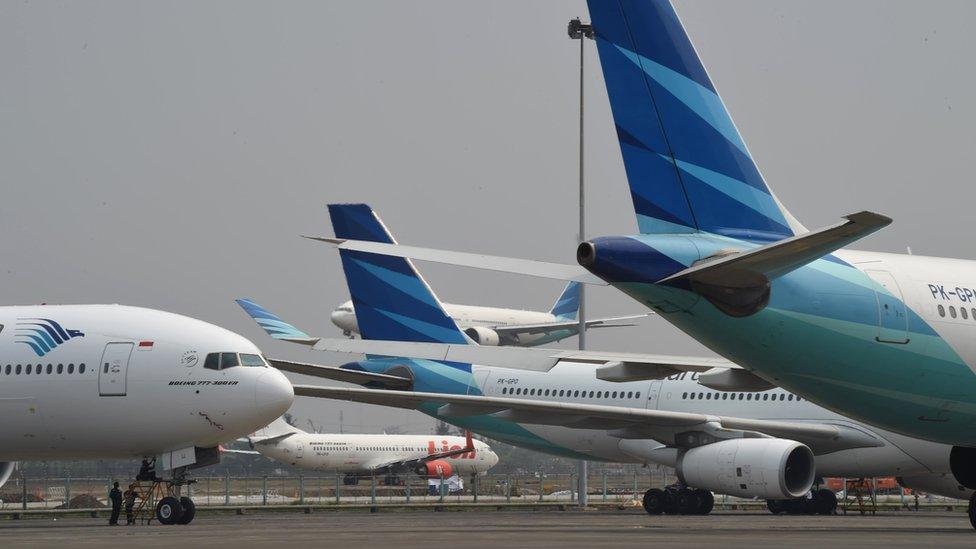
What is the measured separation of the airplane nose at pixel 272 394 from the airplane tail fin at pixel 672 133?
8765 mm

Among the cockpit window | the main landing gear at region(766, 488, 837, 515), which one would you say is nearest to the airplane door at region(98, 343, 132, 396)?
the cockpit window

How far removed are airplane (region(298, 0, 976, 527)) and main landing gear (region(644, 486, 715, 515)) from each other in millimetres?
10955

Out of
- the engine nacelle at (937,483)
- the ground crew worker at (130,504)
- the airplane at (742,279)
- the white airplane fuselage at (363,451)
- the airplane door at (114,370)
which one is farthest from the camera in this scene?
the white airplane fuselage at (363,451)

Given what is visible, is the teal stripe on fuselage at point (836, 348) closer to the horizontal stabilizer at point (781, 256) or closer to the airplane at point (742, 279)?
the airplane at point (742, 279)

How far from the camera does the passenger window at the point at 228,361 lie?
2295 centimetres

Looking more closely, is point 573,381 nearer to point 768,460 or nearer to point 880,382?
point 768,460

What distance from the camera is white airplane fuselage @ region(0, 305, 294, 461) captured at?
22719 mm

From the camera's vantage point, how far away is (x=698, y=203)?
16.4 meters

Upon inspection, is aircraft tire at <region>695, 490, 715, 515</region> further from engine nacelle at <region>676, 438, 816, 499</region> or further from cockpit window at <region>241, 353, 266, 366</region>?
cockpit window at <region>241, 353, 266, 366</region>

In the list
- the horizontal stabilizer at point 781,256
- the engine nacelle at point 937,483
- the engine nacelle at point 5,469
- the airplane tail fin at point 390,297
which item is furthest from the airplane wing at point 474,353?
the airplane tail fin at point 390,297

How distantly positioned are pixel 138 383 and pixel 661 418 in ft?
30.4

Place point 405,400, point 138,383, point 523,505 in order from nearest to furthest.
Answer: point 138,383 < point 405,400 < point 523,505

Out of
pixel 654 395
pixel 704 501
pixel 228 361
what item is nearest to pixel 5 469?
pixel 228 361

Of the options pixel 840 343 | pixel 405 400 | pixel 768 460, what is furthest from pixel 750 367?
pixel 405 400
